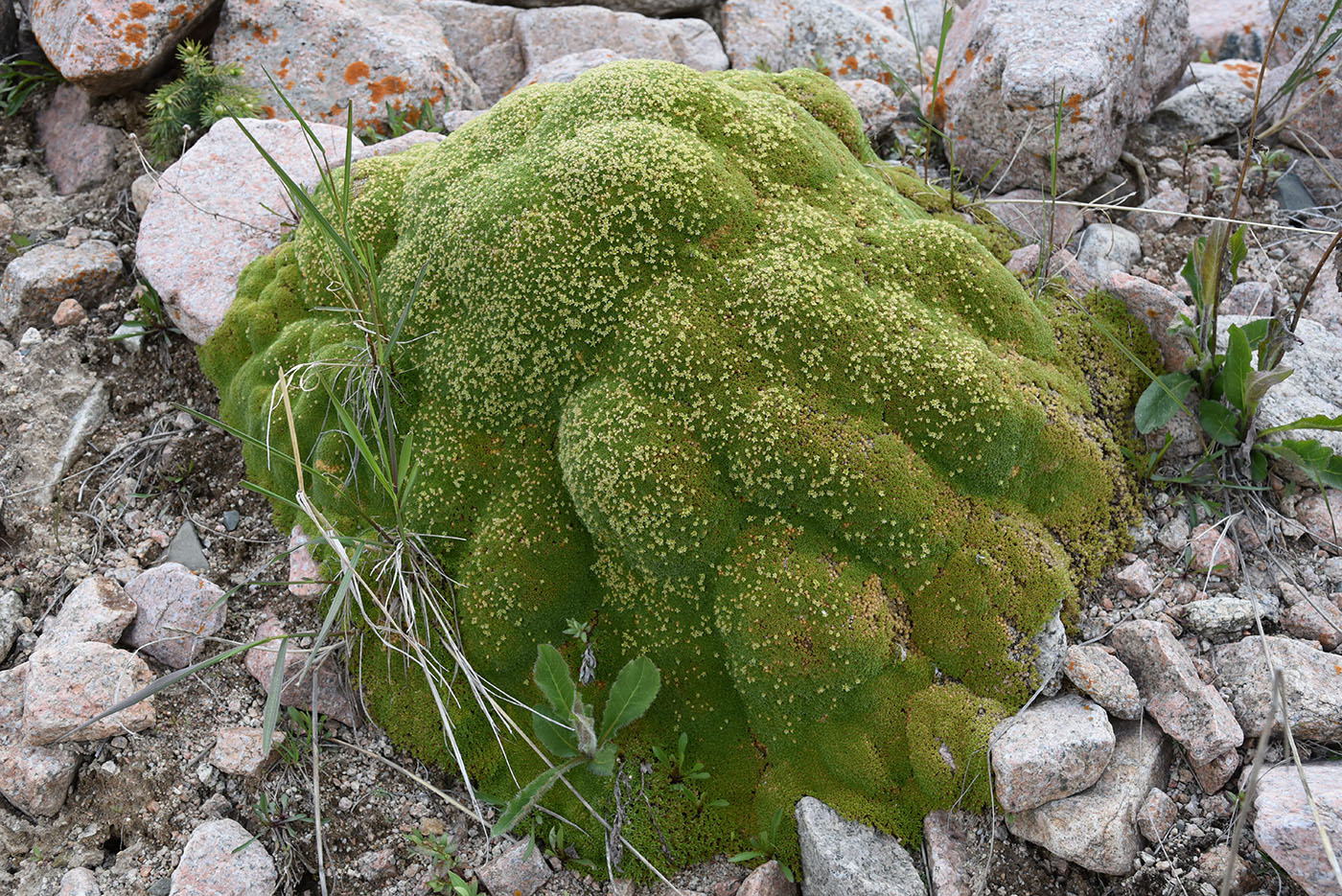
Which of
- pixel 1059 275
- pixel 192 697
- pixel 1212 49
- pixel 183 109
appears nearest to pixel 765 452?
pixel 1059 275

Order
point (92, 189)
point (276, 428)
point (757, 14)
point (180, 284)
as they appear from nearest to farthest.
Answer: point (276, 428) → point (180, 284) → point (92, 189) → point (757, 14)

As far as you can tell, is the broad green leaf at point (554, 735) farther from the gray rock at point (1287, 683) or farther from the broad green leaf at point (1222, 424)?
the broad green leaf at point (1222, 424)

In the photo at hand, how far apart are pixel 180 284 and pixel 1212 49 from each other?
7.80 m

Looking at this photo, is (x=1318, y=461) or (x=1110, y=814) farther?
(x=1318, y=461)

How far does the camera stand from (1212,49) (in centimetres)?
675

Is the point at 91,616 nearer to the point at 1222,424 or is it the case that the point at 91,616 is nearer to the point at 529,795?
the point at 529,795

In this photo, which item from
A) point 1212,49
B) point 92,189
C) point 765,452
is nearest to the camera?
point 765,452

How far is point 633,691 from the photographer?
331 centimetres

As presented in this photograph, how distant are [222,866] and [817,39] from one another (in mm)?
6918

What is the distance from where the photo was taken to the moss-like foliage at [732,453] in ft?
11.6

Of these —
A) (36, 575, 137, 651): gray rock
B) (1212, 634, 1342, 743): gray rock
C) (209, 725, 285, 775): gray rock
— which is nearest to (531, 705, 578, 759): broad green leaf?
(209, 725, 285, 775): gray rock

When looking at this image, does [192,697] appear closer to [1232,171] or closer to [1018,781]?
[1018,781]

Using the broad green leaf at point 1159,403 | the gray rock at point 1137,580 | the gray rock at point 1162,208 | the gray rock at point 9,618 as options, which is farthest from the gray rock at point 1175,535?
the gray rock at point 9,618

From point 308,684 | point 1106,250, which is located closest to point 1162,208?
point 1106,250
